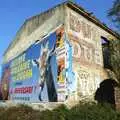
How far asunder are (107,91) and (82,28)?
459cm

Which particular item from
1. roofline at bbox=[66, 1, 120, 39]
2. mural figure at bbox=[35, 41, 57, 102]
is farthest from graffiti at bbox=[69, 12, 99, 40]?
mural figure at bbox=[35, 41, 57, 102]

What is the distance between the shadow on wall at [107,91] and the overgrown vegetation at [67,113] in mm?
2424

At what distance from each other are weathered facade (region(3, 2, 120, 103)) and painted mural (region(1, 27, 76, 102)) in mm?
410

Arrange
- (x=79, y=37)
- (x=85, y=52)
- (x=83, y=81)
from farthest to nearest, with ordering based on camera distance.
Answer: (x=85, y=52) < (x=79, y=37) < (x=83, y=81)

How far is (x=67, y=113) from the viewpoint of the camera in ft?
43.7

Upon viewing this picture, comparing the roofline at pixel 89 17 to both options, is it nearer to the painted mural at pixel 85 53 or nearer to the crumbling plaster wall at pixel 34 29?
the painted mural at pixel 85 53

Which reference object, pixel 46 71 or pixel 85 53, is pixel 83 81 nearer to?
pixel 85 53

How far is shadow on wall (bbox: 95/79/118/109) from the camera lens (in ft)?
57.4

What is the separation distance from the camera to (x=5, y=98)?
2000cm

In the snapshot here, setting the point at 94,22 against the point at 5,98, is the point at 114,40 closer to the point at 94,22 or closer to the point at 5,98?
the point at 94,22

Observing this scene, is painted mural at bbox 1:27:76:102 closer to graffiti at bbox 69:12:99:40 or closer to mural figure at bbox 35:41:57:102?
mural figure at bbox 35:41:57:102

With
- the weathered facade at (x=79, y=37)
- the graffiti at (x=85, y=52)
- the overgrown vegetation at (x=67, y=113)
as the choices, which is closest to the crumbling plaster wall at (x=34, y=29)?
the weathered facade at (x=79, y=37)

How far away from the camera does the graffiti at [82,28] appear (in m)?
16.3

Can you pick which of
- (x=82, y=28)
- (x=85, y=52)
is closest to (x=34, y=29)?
(x=82, y=28)
